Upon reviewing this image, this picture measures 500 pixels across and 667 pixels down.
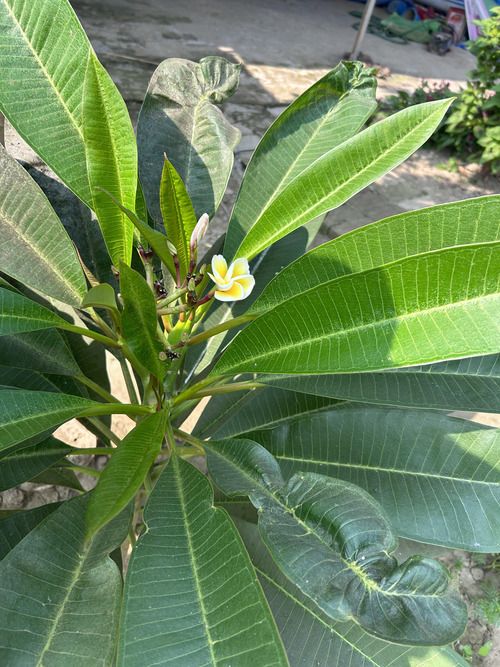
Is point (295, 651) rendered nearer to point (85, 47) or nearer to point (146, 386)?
point (146, 386)

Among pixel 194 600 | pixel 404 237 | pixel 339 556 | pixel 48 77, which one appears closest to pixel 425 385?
pixel 404 237

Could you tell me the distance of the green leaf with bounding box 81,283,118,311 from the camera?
68 cm

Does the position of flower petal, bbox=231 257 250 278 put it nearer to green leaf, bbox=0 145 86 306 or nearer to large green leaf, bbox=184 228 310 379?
green leaf, bbox=0 145 86 306

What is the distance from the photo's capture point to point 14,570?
2.14 ft

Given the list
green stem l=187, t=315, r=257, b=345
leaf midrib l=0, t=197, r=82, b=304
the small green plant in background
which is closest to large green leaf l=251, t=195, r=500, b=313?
green stem l=187, t=315, r=257, b=345

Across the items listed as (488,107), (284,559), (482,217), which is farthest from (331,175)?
(488,107)

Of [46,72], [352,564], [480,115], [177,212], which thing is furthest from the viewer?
[480,115]

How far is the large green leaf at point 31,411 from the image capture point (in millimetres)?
616

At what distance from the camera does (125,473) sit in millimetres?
657

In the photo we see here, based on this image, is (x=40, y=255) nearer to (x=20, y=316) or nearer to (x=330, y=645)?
(x=20, y=316)

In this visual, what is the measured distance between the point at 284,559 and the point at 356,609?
80 millimetres

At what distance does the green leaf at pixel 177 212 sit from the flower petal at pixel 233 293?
11cm

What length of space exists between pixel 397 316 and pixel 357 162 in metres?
0.30

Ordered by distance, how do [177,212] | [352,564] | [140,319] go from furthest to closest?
1. [177,212]
2. [140,319]
3. [352,564]
